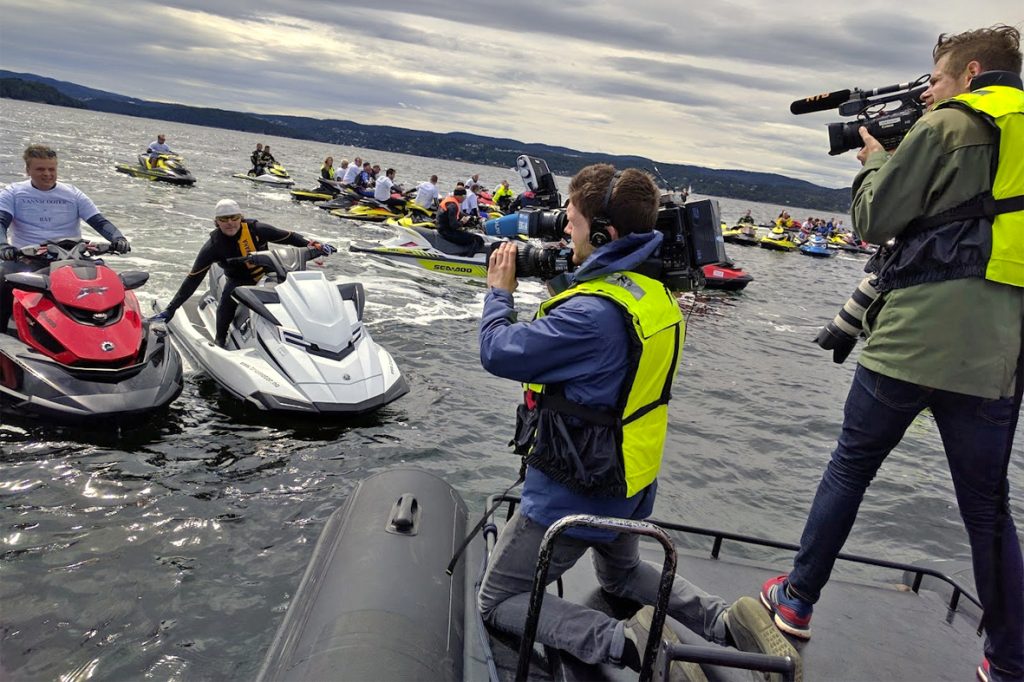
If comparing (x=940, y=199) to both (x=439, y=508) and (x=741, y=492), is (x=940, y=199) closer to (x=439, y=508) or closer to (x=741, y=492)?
(x=439, y=508)

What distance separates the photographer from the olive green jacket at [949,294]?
90.6 inches

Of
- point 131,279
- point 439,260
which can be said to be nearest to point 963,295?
point 131,279

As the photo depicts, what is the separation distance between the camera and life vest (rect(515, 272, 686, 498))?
2.38 metres

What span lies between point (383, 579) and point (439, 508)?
858 mm

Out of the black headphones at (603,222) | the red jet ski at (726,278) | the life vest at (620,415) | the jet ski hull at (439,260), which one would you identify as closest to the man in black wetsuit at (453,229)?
the jet ski hull at (439,260)

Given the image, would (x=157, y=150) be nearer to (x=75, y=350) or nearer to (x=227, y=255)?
(x=227, y=255)

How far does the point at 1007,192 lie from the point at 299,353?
588cm

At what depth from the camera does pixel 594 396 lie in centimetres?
239

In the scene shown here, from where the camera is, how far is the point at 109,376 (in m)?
5.81

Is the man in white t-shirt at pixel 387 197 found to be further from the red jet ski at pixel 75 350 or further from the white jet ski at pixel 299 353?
the red jet ski at pixel 75 350

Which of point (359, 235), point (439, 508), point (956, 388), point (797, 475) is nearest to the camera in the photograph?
point (956, 388)

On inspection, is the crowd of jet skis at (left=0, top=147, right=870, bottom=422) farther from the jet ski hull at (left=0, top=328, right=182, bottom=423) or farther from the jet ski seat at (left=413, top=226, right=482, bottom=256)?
the jet ski seat at (left=413, top=226, right=482, bottom=256)

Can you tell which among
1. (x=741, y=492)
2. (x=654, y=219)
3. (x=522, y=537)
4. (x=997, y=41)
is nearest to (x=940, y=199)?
(x=997, y=41)

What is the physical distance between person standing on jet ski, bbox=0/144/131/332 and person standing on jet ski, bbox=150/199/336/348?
98 centimetres
